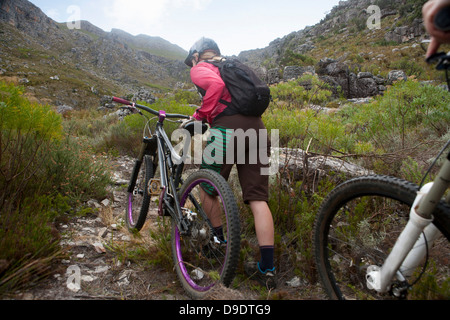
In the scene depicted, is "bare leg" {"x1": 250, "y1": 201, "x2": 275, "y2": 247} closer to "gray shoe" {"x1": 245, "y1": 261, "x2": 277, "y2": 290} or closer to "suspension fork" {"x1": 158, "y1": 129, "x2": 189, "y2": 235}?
"gray shoe" {"x1": 245, "y1": 261, "x2": 277, "y2": 290}

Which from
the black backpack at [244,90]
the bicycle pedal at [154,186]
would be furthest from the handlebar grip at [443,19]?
the bicycle pedal at [154,186]

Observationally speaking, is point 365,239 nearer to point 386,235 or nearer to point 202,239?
point 386,235

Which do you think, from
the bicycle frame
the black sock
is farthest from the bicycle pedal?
the black sock

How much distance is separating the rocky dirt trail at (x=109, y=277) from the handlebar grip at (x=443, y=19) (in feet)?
5.91

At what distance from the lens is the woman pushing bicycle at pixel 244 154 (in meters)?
2.09

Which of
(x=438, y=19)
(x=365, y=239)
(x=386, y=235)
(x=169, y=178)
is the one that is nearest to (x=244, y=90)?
(x=169, y=178)

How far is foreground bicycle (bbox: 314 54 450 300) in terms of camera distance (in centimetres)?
123

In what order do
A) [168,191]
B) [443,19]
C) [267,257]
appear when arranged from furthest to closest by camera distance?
[168,191]
[267,257]
[443,19]

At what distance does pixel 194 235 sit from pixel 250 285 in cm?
64

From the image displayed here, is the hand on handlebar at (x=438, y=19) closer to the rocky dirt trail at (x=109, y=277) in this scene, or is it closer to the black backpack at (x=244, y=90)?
the black backpack at (x=244, y=90)

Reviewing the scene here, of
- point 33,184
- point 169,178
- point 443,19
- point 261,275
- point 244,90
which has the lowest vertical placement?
point 261,275

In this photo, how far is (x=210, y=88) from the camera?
216 centimetres

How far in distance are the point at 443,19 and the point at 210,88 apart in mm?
1530
